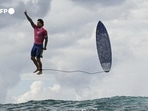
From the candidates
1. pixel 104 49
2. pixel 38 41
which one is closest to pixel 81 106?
pixel 104 49

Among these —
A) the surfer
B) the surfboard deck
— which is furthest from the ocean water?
the surfer

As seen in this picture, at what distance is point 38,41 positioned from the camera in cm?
2120

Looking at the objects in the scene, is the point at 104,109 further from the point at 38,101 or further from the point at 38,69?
the point at 38,101

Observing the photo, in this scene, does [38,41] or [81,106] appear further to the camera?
[81,106]

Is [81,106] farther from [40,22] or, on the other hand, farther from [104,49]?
[40,22]

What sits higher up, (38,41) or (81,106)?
(38,41)

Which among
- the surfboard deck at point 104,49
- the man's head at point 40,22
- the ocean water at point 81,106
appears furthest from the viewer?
the surfboard deck at point 104,49

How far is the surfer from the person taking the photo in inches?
822

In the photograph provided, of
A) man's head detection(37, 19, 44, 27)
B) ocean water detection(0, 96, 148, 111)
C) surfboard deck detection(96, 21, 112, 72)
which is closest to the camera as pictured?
man's head detection(37, 19, 44, 27)

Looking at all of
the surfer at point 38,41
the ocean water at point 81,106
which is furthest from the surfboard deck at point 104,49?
the surfer at point 38,41

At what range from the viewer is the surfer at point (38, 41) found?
20875 millimetres

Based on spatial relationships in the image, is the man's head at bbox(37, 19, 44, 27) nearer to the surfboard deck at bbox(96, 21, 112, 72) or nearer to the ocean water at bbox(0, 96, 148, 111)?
the surfboard deck at bbox(96, 21, 112, 72)

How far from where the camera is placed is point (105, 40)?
2802cm

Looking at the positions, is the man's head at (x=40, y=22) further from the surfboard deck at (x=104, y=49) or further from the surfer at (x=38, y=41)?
the surfboard deck at (x=104, y=49)
